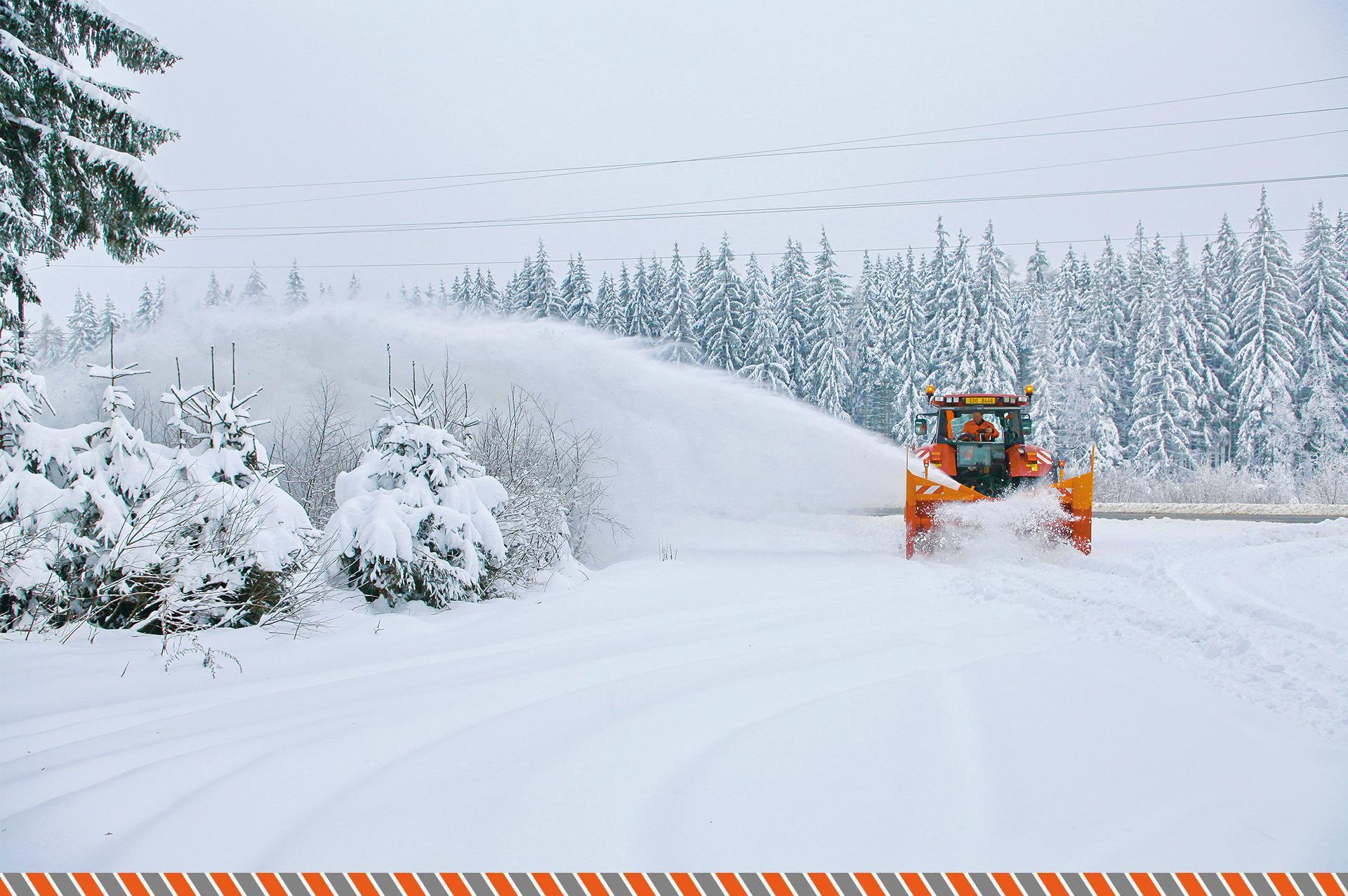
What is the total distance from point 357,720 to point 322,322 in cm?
1244

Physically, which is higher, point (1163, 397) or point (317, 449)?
point (1163, 397)

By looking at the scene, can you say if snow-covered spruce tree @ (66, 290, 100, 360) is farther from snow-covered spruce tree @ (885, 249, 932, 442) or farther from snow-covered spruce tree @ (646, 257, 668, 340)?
snow-covered spruce tree @ (885, 249, 932, 442)

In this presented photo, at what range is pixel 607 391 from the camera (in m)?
15.0

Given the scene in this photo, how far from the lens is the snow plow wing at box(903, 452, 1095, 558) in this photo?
34.6 feet

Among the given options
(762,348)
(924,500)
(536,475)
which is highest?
(762,348)

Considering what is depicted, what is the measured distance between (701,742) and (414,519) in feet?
14.2

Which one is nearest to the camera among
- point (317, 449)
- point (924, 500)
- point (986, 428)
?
point (924, 500)

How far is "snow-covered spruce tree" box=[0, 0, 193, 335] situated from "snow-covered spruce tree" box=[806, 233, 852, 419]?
35.0 metres

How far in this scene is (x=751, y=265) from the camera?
144 feet

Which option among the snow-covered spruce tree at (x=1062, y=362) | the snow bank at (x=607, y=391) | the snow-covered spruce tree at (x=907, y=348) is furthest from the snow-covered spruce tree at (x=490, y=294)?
the snow bank at (x=607, y=391)

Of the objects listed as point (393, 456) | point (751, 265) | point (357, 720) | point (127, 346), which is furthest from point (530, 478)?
point (751, 265)

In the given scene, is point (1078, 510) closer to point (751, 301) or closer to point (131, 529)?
point (131, 529)

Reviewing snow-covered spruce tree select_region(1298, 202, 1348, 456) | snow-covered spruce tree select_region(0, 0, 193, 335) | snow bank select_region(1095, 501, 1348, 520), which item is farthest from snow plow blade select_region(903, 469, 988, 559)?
snow-covered spruce tree select_region(1298, 202, 1348, 456)

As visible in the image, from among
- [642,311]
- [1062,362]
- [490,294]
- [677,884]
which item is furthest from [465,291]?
[677,884]
